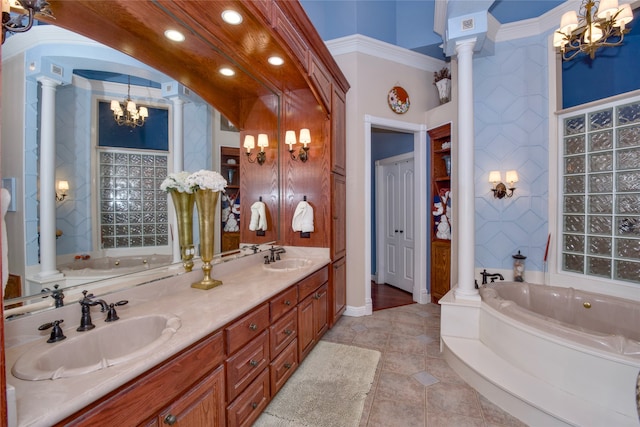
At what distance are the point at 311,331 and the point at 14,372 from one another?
2049 millimetres

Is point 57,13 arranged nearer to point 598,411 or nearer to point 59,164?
point 59,164

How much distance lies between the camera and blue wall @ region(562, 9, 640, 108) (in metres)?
2.79

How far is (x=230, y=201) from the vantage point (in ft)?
8.45

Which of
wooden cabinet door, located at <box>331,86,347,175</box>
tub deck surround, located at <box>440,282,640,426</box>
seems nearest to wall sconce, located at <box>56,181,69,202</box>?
wooden cabinet door, located at <box>331,86,347,175</box>

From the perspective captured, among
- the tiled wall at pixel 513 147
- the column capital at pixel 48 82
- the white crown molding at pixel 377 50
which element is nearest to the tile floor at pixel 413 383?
the tiled wall at pixel 513 147

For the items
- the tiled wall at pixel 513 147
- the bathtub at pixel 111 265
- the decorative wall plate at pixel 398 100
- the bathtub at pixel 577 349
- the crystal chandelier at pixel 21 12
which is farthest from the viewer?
the decorative wall plate at pixel 398 100

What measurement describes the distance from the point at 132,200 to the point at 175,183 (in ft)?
0.84

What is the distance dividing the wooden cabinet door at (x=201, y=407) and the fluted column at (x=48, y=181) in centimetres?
82

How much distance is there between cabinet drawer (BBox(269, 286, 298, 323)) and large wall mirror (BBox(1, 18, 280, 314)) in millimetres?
667

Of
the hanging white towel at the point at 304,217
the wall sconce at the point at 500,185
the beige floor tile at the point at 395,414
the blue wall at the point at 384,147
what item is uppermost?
the blue wall at the point at 384,147

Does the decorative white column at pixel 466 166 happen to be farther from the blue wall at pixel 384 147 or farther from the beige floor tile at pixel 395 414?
the blue wall at pixel 384 147

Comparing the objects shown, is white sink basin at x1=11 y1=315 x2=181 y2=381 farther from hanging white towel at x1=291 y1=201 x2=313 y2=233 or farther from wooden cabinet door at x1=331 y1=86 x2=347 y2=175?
wooden cabinet door at x1=331 y1=86 x2=347 y2=175

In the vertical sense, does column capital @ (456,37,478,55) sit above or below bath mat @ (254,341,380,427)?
above

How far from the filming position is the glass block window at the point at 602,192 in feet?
9.23
